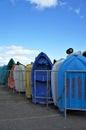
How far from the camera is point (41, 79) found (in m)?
10.4

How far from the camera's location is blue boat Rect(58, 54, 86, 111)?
775 centimetres

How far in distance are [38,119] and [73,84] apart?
1565mm

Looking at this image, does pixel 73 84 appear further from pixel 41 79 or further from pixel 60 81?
pixel 41 79

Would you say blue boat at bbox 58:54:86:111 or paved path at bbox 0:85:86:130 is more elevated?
blue boat at bbox 58:54:86:111

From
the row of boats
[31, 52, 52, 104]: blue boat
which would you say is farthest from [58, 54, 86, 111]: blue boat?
[31, 52, 52, 104]: blue boat

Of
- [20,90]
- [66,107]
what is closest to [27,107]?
[66,107]

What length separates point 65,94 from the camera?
7801mm

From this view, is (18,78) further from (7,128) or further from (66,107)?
A: (7,128)

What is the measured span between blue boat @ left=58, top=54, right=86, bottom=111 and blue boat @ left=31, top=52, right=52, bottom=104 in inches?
78.5

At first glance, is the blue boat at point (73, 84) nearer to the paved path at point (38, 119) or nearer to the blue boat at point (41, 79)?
the paved path at point (38, 119)

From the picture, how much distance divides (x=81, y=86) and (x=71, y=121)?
45.9 inches

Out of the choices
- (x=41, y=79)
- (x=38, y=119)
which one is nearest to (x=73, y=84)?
(x=38, y=119)

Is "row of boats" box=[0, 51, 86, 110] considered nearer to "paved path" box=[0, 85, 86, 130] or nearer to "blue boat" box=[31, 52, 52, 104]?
"blue boat" box=[31, 52, 52, 104]

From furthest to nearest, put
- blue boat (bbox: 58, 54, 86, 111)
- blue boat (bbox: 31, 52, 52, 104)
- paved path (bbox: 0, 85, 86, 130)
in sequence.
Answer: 1. blue boat (bbox: 31, 52, 52, 104)
2. blue boat (bbox: 58, 54, 86, 111)
3. paved path (bbox: 0, 85, 86, 130)
